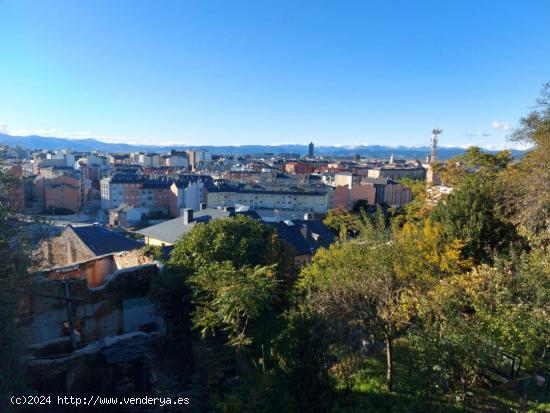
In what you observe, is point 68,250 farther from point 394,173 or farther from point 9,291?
point 394,173

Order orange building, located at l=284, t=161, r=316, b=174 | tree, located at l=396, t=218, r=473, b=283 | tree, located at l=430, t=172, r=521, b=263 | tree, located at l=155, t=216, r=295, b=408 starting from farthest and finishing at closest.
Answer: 1. orange building, located at l=284, t=161, r=316, b=174
2. tree, located at l=430, t=172, r=521, b=263
3. tree, located at l=396, t=218, r=473, b=283
4. tree, located at l=155, t=216, r=295, b=408

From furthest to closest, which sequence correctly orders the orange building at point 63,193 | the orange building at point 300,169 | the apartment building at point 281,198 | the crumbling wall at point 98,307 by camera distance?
the orange building at point 300,169 → the orange building at point 63,193 → the apartment building at point 281,198 → the crumbling wall at point 98,307

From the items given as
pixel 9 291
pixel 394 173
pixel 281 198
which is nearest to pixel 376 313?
pixel 9 291

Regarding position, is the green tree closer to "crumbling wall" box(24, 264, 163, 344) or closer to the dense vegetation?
the dense vegetation

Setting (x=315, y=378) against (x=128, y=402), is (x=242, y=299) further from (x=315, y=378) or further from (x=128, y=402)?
(x=128, y=402)

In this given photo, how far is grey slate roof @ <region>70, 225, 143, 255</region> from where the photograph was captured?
70.4ft

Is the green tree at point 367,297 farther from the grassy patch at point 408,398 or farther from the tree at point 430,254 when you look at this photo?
the tree at point 430,254

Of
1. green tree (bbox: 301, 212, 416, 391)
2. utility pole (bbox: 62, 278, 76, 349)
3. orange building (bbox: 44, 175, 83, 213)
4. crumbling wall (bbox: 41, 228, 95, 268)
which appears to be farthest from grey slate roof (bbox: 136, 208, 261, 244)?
orange building (bbox: 44, 175, 83, 213)

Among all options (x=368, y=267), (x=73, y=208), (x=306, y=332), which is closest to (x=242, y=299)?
(x=306, y=332)

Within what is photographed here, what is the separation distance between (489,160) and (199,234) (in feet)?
41.5

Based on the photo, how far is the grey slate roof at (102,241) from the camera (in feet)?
70.4

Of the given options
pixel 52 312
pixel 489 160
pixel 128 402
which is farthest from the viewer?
pixel 489 160

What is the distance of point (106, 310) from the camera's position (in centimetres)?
1335

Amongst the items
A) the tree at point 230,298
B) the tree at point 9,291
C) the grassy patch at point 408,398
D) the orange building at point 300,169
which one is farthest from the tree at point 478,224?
the orange building at point 300,169
